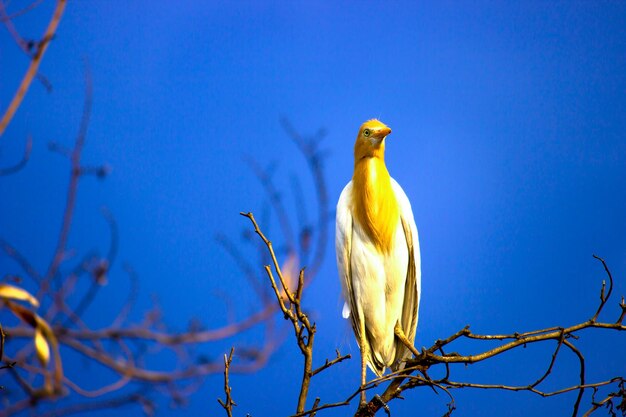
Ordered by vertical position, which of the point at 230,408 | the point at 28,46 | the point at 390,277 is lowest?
the point at 28,46

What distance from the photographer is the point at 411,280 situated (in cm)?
193

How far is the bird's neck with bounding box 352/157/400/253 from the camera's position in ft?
6.31

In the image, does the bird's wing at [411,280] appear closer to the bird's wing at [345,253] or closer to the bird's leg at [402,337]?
the bird's leg at [402,337]

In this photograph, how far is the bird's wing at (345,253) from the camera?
1.90m

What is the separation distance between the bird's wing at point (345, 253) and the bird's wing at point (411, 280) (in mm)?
158

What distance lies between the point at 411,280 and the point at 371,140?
1.44 ft

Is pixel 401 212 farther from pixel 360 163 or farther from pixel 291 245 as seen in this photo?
pixel 291 245

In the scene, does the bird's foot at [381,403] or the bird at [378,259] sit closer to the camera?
the bird's foot at [381,403]

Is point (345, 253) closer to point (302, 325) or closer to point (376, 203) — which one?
point (376, 203)

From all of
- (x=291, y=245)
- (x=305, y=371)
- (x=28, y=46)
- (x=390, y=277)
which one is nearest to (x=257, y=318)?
(x=291, y=245)

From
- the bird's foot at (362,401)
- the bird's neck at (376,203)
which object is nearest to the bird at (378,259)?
the bird's neck at (376,203)

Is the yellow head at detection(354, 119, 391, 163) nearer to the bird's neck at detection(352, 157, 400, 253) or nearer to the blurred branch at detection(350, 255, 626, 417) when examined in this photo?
the bird's neck at detection(352, 157, 400, 253)

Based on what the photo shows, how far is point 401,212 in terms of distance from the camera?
1.97m

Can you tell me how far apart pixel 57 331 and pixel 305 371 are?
88 cm
